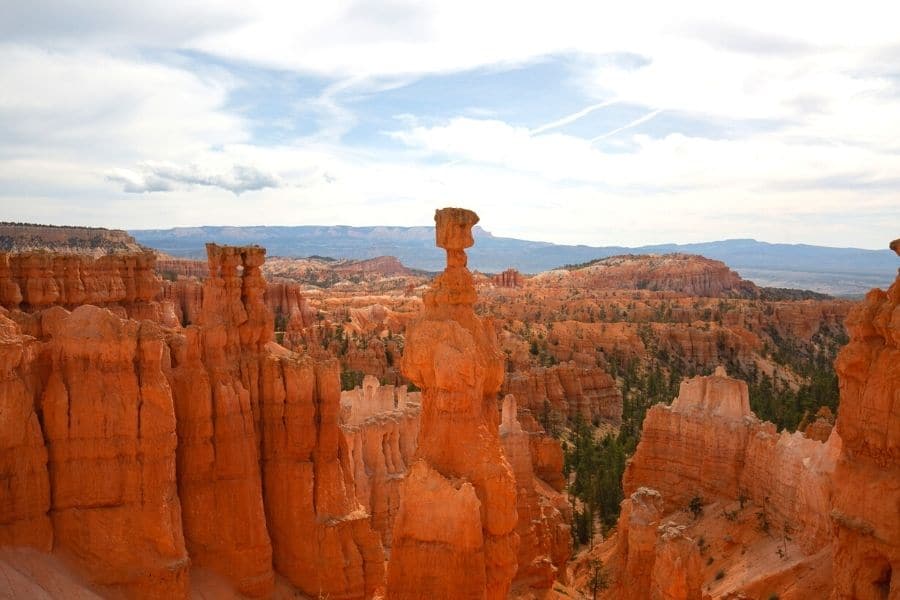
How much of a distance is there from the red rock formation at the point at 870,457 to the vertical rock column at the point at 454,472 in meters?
5.25

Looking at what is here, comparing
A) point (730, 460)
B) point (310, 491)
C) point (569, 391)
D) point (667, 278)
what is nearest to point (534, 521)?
point (730, 460)

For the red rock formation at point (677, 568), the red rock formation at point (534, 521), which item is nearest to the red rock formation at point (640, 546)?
the red rock formation at point (534, 521)

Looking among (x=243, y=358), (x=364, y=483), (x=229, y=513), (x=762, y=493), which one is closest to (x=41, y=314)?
(x=243, y=358)

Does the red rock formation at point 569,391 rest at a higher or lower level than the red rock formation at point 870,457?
lower

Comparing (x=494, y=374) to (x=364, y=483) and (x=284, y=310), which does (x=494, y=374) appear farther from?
(x=284, y=310)

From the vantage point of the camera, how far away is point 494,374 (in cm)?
1344

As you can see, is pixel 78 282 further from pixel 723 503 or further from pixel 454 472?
pixel 723 503

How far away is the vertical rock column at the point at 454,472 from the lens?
12.4m

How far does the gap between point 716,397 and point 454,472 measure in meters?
16.3

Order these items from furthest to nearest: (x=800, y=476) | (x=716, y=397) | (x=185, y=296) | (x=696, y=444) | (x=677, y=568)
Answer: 1. (x=185, y=296)
2. (x=716, y=397)
3. (x=696, y=444)
4. (x=800, y=476)
5. (x=677, y=568)

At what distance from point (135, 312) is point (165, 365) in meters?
6.60

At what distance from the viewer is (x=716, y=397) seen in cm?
2647

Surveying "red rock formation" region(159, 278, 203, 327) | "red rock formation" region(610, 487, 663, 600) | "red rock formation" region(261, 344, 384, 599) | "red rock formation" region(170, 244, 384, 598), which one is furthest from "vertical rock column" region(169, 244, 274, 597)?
"red rock formation" region(159, 278, 203, 327)

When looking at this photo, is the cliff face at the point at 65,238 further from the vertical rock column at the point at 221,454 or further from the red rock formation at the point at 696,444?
the vertical rock column at the point at 221,454
